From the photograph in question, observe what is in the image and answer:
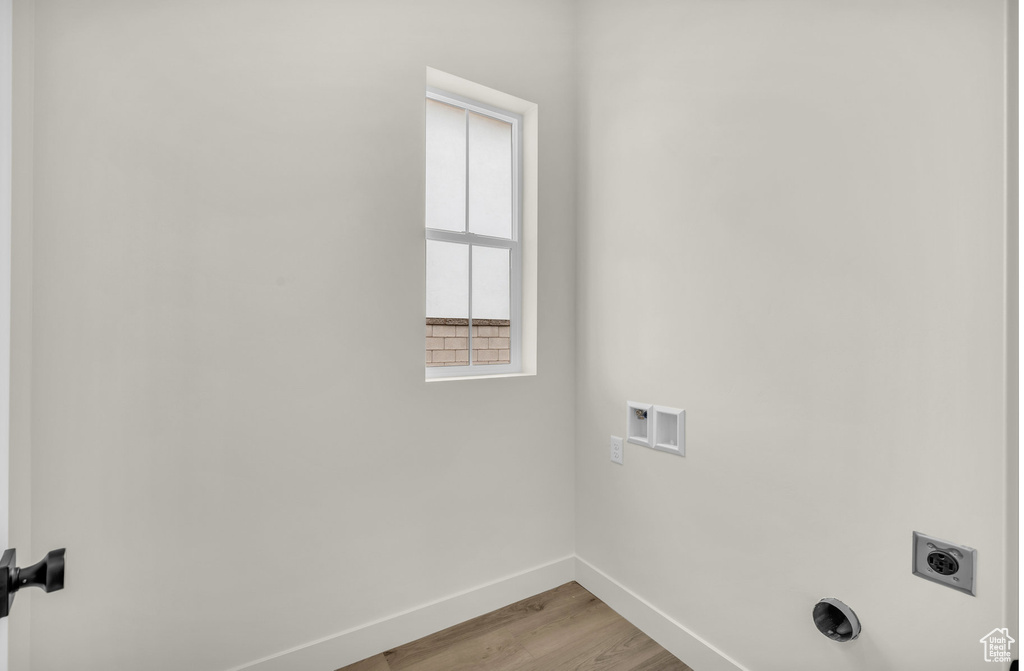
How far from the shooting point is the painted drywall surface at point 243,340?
52.4 inches

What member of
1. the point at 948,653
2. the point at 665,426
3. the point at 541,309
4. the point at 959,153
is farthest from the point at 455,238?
the point at 948,653

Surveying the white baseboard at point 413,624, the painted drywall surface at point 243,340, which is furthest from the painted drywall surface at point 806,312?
the painted drywall surface at point 243,340

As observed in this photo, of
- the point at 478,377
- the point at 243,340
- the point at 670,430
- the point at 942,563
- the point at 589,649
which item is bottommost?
the point at 589,649

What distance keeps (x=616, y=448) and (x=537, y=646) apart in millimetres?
825

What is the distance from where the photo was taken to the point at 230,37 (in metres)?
1.53

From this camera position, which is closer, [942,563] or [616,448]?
[942,563]

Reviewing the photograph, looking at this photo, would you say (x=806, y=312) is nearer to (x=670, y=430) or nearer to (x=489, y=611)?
(x=670, y=430)

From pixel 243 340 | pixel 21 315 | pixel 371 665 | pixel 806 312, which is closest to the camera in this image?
pixel 21 315

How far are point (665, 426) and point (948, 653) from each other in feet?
3.09

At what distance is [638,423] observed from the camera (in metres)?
1.97

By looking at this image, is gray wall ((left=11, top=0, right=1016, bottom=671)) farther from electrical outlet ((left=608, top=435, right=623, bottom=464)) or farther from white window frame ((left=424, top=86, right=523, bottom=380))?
white window frame ((left=424, top=86, right=523, bottom=380))

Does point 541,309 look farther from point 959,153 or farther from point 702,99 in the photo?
point 959,153

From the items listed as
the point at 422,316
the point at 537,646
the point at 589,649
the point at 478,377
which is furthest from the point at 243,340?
the point at 589,649

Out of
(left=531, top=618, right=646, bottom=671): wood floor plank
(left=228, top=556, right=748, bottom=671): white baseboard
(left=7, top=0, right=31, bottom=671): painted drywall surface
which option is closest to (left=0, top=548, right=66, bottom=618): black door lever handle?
(left=7, top=0, right=31, bottom=671): painted drywall surface
